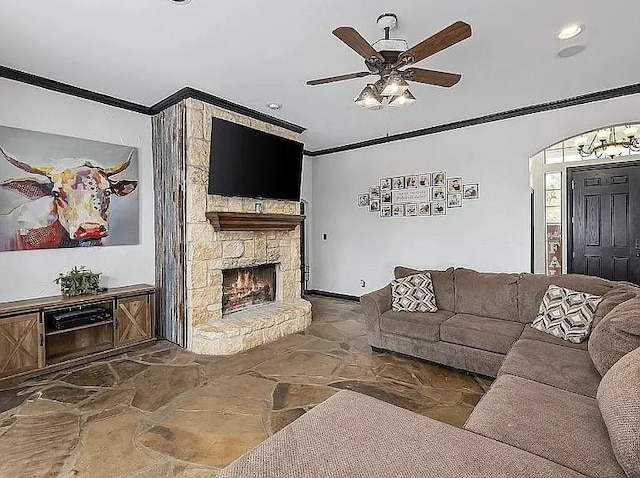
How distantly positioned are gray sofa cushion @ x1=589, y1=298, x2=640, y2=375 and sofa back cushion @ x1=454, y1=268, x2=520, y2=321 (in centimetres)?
137

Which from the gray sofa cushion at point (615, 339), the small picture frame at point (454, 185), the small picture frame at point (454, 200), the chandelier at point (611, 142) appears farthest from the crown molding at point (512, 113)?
the gray sofa cushion at point (615, 339)

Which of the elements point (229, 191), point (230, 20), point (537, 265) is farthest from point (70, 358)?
point (537, 265)

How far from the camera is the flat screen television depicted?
13.2 ft

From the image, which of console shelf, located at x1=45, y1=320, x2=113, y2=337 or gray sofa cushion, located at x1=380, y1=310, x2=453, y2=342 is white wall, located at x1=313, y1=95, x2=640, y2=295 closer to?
gray sofa cushion, located at x1=380, y1=310, x2=453, y2=342

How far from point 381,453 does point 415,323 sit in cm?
241

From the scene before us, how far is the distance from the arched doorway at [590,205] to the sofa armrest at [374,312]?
311 centimetres

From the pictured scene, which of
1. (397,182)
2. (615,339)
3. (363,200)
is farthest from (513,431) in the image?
(363,200)

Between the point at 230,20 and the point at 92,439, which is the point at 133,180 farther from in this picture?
the point at 92,439

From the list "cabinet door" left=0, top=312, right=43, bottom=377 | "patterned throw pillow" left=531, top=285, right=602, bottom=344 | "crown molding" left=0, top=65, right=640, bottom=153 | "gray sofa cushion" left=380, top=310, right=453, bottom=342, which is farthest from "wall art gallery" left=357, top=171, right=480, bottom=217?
"cabinet door" left=0, top=312, right=43, bottom=377

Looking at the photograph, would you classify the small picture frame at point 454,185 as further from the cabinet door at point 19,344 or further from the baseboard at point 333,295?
the cabinet door at point 19,344

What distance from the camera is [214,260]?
4117 millimetres

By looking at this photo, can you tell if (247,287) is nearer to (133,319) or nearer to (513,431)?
(133,319)

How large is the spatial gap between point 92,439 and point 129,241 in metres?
2.45

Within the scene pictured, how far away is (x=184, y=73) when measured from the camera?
3.38 metres
